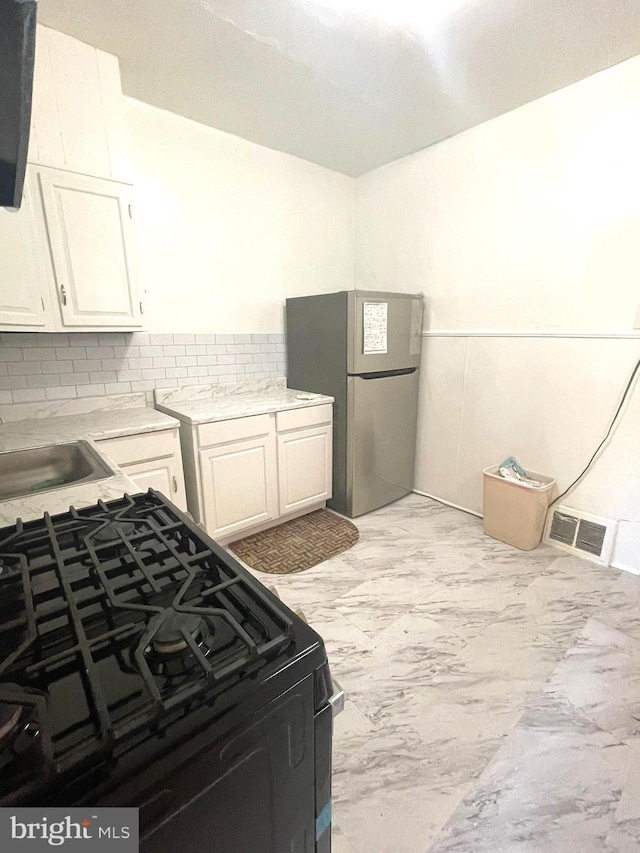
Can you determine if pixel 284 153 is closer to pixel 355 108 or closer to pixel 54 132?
pixel 355 108

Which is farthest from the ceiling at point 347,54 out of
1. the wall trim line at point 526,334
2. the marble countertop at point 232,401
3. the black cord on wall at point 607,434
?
the marble countertop at point 232,401

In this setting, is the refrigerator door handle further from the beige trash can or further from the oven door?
the oven door

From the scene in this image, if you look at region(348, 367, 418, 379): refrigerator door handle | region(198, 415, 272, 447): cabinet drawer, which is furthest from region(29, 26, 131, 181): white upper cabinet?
region(348, 367, 418, 379): refrigerator door handle

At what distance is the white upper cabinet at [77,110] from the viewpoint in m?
1.64

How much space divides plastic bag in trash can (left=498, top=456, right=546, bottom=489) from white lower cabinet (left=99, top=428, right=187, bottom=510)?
188 cm

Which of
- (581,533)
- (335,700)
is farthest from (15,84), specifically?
(581,533)

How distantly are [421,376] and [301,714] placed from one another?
8.65ft

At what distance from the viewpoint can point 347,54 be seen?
180 cm

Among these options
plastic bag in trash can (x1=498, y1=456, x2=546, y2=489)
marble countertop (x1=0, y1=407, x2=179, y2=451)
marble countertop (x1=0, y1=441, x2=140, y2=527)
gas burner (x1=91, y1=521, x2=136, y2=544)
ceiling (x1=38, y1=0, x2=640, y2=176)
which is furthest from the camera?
plastic bag in trash can (x1=498, y1=456, x2=546, y2=489)

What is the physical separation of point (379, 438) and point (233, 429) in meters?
1.04

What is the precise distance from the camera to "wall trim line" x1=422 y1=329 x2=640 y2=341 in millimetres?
1989

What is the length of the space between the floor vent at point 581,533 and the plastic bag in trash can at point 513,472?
0.78 ft

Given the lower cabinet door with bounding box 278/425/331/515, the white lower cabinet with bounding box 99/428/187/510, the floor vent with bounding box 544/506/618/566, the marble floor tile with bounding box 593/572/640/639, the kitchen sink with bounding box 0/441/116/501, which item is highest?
the kitchen sink with bounding box 0/441/116/501

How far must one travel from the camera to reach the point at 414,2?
1.53 m
